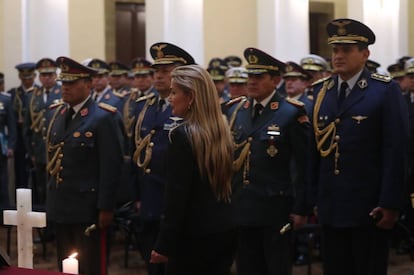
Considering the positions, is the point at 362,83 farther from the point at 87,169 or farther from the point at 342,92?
the point at 87,169

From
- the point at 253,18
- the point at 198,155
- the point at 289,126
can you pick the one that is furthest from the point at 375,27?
the point at 198,155

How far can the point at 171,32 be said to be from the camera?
9461mm

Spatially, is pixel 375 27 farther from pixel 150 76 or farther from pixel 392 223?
pixel 392 223

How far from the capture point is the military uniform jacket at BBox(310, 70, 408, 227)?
3939mm

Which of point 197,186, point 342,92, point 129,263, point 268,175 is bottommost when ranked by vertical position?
point 129,263

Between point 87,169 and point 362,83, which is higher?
point 362,83

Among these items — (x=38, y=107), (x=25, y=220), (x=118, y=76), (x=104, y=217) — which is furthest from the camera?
(x=118, y=76)

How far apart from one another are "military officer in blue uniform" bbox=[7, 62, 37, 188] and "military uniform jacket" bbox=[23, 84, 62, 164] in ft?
1.39

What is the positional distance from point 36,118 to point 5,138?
43 cm

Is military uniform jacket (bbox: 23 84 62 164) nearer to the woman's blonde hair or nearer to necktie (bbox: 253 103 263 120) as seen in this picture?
necktie (bbox: 253 103 263 120)

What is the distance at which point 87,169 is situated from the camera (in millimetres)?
4680

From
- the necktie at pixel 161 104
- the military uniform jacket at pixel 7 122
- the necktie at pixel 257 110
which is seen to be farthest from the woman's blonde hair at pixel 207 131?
the military uniform jacket at pixel 7 122

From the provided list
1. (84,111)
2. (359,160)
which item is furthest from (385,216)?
(84,111)

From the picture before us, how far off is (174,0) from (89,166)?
5.23m
